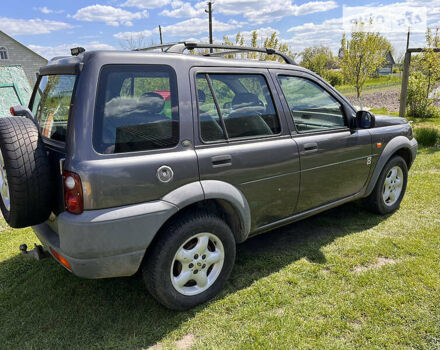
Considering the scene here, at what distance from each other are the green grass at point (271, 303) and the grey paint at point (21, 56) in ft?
136

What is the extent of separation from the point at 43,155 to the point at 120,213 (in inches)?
25.9

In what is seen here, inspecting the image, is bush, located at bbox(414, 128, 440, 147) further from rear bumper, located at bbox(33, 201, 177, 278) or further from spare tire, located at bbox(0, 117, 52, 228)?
spare tire, located at bbox(0, 117, 52, 228)

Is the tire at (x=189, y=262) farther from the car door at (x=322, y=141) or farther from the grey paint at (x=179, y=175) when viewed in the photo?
the car door at (x=322, y=141)

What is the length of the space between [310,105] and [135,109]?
1862 mm

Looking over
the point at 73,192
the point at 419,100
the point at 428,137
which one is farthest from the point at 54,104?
the point at 419,100

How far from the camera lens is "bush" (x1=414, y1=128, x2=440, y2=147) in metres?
7.76

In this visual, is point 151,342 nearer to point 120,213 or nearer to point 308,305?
point 120,213

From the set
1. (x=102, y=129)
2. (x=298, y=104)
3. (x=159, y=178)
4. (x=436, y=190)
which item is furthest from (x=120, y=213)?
(x=436, y=190)

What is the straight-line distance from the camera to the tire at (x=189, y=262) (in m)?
2.44

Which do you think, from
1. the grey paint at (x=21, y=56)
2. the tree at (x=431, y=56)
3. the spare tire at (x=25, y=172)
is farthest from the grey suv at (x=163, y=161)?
the grey paint at (x=21, y=56)

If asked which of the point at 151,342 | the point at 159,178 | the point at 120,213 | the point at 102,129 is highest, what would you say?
the point at 102,129

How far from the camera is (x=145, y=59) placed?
2.39 m

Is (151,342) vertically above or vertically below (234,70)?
below

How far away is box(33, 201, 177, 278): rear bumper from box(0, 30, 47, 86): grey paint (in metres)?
42.0
